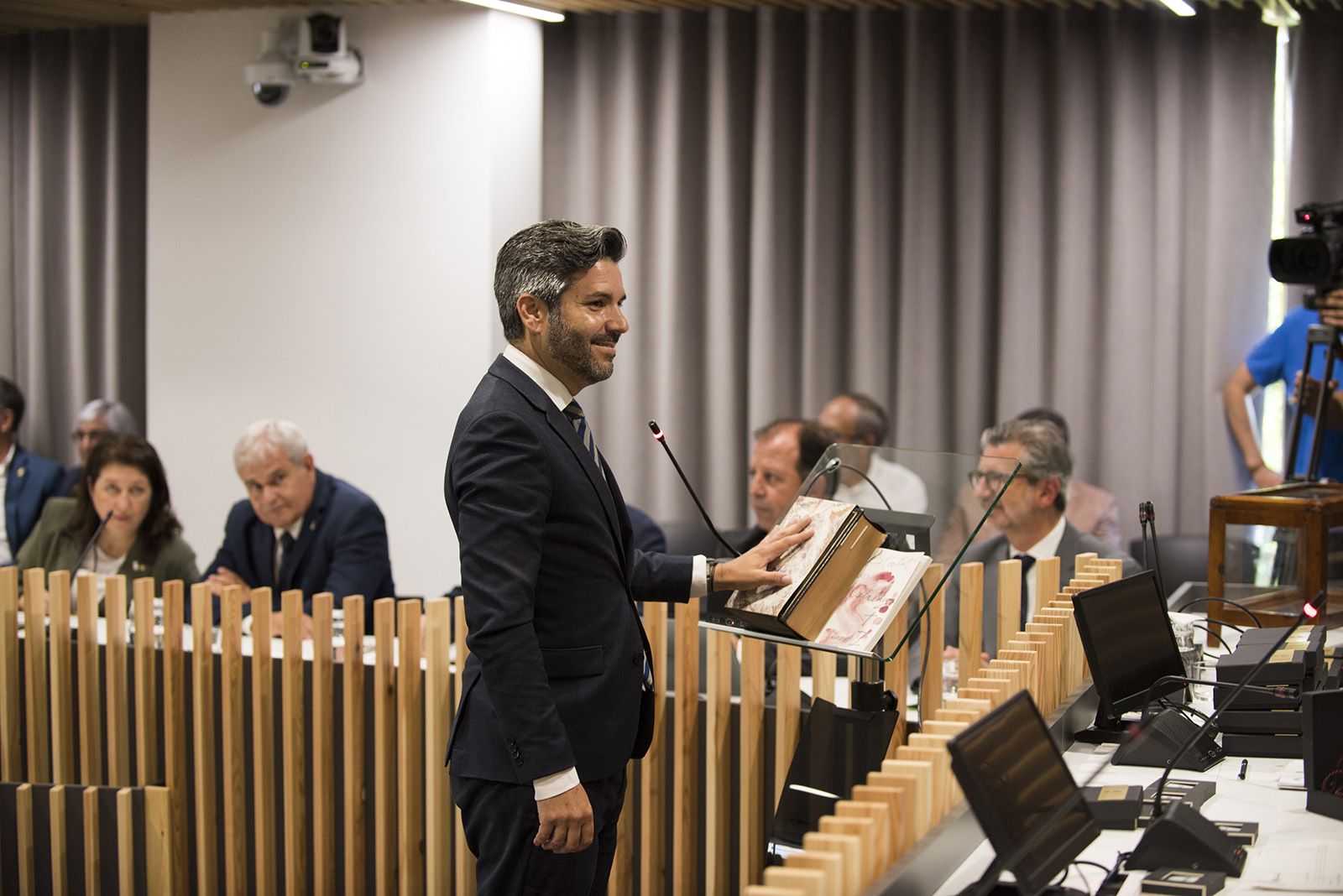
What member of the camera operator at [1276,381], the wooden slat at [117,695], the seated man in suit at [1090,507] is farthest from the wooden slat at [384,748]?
the camera operator at [1276,381]

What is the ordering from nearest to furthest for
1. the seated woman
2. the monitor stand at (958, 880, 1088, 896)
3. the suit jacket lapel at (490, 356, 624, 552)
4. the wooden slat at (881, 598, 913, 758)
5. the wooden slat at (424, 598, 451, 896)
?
the monitor stand at (958, 880, 1088, 896), the suit jacket lapel at (490, 356, 624, 552), the wooden slat at (881, 598, 913, 758), the wooden slat at (424, 598, 451, 896), the seated woman

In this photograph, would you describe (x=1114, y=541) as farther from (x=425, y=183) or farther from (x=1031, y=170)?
(x=425, y=183)

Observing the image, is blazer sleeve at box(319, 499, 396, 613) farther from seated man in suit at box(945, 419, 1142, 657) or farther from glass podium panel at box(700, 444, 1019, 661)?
glass podium panel at box(700, 444, 1019, 661)

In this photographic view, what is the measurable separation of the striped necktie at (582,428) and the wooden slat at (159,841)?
1.52 m

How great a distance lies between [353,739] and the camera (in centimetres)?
302

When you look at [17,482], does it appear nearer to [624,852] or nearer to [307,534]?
[307,534]

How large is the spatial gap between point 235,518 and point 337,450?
4.07 feet

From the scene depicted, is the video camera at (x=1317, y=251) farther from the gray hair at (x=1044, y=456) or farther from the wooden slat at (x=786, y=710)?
the wooden slat at (x=786, y=710)

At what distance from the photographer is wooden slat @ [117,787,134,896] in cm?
315

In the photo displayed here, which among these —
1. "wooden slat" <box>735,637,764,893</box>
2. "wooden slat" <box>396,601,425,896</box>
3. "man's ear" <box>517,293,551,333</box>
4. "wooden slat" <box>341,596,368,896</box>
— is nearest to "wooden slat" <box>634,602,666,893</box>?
"wooden slat" <box>735,637,764,893</box>

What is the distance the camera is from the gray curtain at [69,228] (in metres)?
6.16

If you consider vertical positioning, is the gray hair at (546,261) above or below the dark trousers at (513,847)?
above

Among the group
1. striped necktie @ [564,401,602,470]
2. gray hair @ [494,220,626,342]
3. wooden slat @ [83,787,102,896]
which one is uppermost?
gray hair @ [494,220,626,342]

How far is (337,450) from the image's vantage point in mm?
5355
